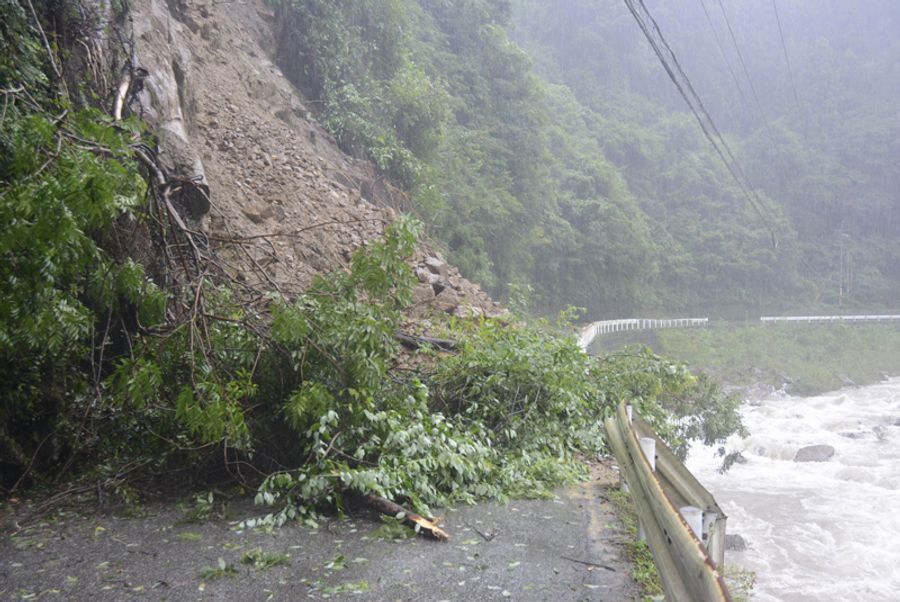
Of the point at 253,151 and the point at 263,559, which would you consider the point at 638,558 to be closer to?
the point at 263,559

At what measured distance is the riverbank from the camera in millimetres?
32375

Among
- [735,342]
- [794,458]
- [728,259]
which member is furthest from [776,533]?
[728,259]

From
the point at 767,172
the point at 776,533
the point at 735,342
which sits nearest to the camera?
the point at 776,533

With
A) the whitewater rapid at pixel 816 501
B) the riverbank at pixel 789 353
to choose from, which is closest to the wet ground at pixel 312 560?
the whitewater rapid at pixel 816 501

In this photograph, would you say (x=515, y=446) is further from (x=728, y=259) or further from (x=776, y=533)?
(x=728, y=259)

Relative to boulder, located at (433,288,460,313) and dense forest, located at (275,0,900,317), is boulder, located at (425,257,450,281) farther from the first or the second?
dense forest, located at (275,0,900,317)

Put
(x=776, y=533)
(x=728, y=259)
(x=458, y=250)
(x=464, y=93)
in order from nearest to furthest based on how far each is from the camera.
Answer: (x=776, y=533)
(x=458, y=250)
(x=464, y=93)
(x=728, y=259)

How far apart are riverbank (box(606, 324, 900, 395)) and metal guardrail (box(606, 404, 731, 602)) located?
2606 centimetres

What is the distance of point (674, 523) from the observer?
3.07 m

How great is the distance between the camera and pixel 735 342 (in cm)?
3744

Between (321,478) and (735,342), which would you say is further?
(735,342)

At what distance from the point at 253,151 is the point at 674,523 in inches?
505

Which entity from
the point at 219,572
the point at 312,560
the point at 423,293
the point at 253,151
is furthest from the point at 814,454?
the point at 219,572

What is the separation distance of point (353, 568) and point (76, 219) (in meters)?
2.97
